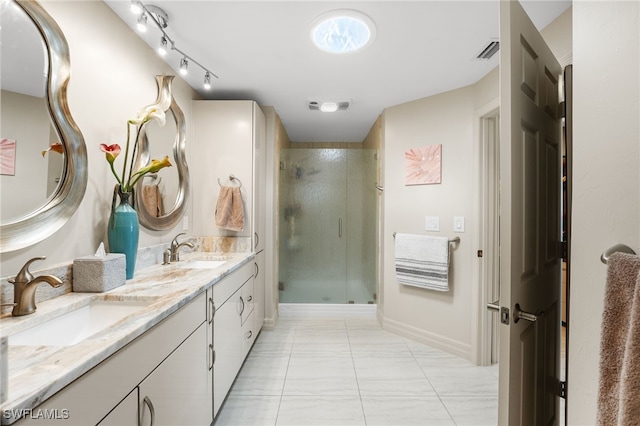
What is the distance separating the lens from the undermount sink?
2016 millimetres

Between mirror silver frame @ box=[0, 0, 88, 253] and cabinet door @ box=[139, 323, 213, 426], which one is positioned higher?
mirror silver frame @ box=[0, 0, 88, 253]

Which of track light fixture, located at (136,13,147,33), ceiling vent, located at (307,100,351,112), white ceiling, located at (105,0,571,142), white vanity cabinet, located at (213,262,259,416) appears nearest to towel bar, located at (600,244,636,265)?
white ceiling, located at (105,0,571,142)

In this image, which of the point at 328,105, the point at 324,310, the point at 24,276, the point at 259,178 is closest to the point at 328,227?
the point at 324,310

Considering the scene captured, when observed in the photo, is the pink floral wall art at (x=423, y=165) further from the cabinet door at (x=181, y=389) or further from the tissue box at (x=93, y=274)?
the tissue box at (x=93, y=274)

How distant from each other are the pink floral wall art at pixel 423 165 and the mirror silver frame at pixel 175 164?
2.01 metres

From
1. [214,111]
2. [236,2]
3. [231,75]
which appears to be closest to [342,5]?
[236,2]

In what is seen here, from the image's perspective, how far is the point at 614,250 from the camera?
680 millimetres

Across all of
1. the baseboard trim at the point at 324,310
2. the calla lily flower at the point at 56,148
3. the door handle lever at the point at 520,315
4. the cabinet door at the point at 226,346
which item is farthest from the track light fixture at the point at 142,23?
the baseboard trim at the point at 324,310

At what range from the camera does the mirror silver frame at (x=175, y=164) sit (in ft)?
5.95

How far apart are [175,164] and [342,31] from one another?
1.55 m

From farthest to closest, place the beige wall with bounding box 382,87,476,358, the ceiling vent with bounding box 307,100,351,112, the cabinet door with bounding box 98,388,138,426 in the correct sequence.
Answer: the ceiling vent with bounding box 307,100,351,112
the beige wall with bounding box 382,87,476,358
the cabinet door with bounding box 98,388,138,426

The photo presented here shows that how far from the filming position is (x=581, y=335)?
0.78 m

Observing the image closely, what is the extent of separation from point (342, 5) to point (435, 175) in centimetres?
159

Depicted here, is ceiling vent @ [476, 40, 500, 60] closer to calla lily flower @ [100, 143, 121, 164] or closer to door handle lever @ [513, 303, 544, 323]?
door handle lever @ [513, 303, 544, 323]
